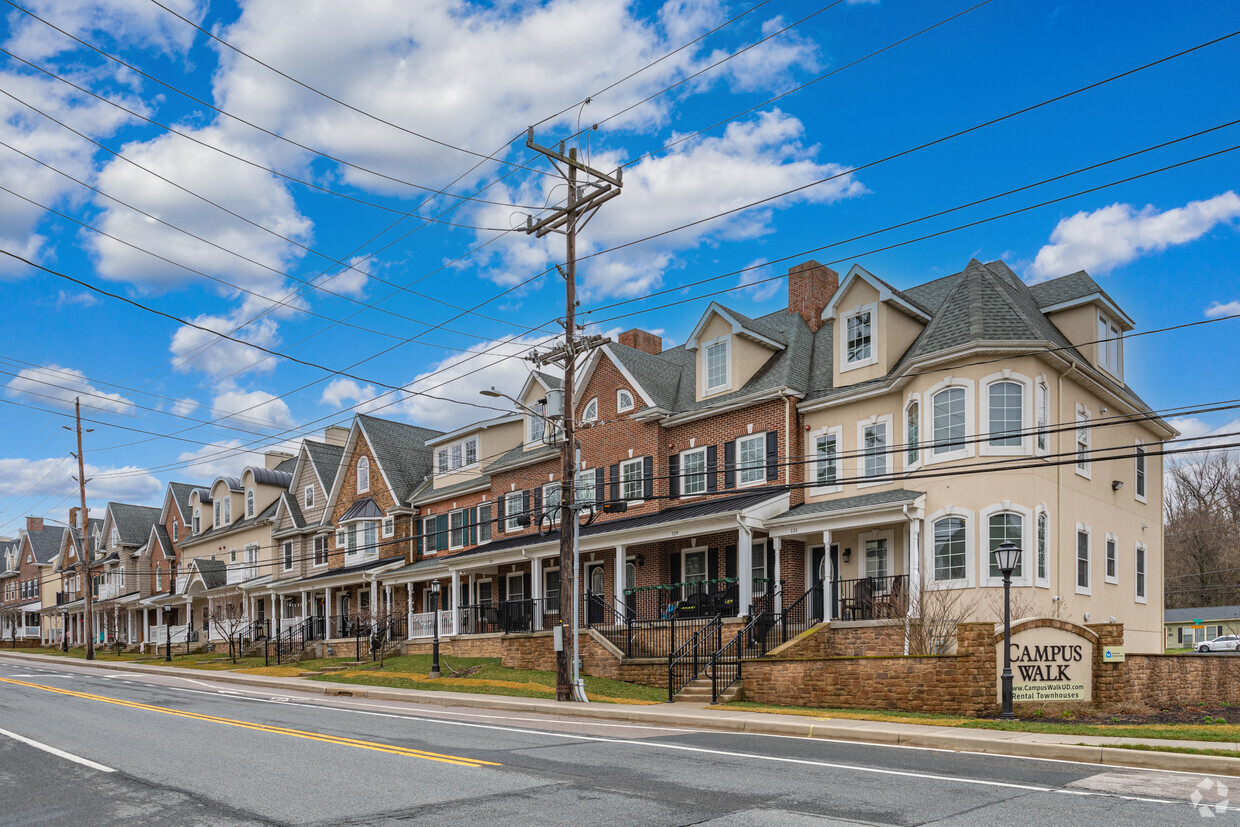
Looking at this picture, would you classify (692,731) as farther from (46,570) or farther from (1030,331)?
(46,570)

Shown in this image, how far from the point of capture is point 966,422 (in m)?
23.7

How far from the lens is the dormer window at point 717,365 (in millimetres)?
30797

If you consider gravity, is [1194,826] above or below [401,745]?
above

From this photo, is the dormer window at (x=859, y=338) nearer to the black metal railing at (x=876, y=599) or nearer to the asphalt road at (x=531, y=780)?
the black metal railing at (x=876, y=599)

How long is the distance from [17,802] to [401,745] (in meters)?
4.95

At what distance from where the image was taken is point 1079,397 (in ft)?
84.7

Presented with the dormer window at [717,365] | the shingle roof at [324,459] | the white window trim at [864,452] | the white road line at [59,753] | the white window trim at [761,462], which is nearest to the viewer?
the white road line at [59,753]

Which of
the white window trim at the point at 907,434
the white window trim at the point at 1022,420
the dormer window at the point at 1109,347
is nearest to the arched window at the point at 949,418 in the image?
the white window trim at the point at 907,434

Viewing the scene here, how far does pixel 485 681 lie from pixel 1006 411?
51.2 feet

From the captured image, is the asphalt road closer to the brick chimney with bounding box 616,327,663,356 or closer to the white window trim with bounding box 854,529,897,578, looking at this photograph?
the white window trim with bounding box 854,529,897,578

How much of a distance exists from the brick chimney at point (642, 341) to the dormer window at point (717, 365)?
8182 mm

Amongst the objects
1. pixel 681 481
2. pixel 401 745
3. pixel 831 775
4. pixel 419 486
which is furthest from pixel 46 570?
pixel 831 775

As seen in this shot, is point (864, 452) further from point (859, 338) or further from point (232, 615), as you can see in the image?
point (232, 615)

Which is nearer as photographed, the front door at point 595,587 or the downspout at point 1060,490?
the downspout at point 1060,490
